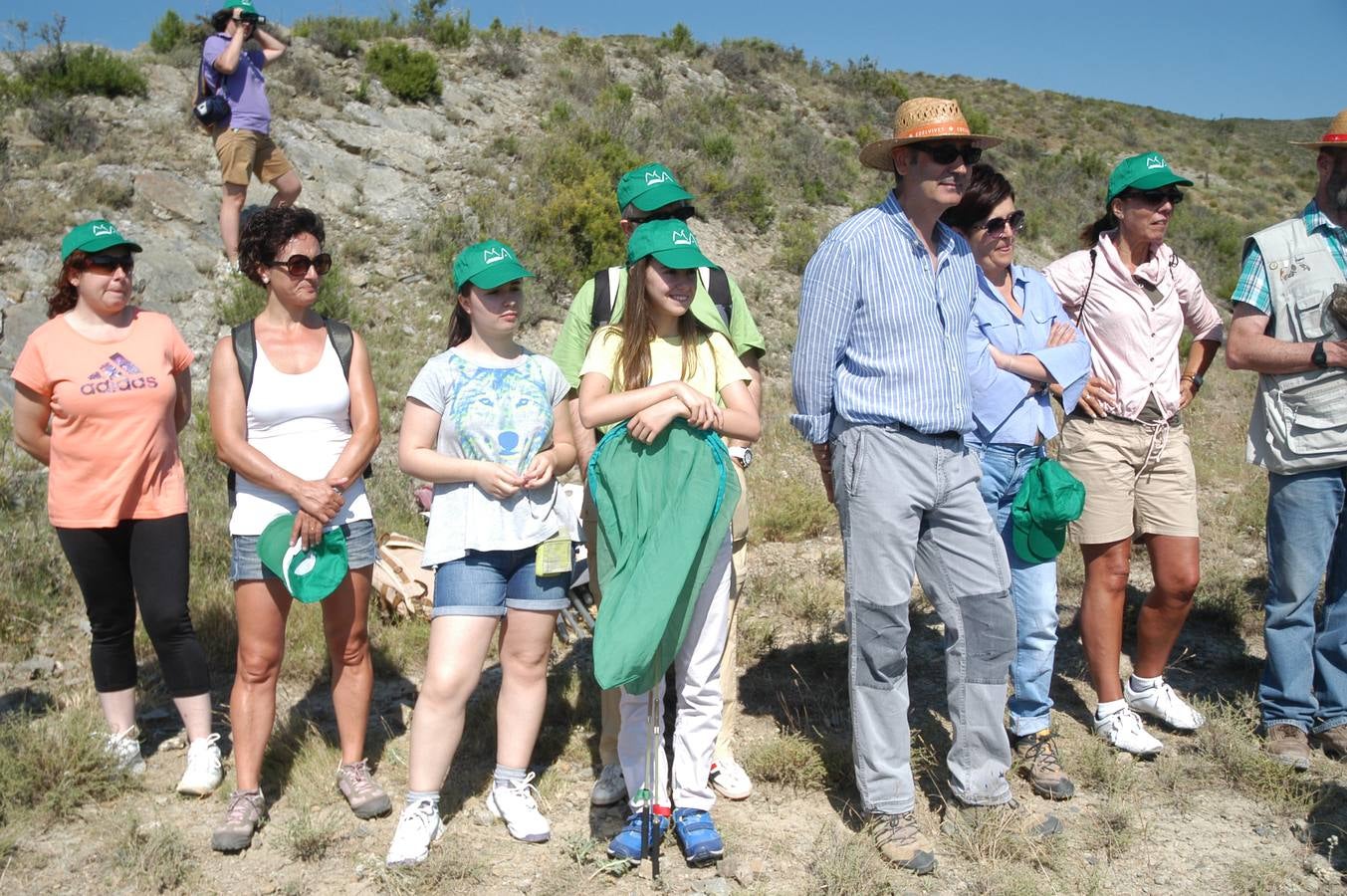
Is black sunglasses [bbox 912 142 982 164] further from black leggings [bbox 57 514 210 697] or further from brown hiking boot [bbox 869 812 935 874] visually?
black leggings [bbox 57 514 210 697]

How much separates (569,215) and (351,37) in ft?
22.2

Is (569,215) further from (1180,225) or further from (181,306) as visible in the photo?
(1180,225)

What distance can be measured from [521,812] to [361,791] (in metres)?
0.65

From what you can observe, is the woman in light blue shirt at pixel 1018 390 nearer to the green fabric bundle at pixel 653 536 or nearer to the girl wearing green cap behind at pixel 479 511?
the green fabric bundle at pixel 653 536

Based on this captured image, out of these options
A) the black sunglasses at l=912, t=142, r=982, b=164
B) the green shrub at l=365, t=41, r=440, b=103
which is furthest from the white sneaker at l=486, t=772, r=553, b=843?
the green shrub at l=365, t=41, r=440, b=103

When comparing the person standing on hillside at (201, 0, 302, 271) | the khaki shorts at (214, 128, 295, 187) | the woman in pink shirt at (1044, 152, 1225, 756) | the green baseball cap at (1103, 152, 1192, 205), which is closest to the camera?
the green baseball cap at (1103, 152, 1192, 205)

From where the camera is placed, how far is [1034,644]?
407cm

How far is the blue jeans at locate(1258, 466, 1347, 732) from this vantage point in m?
4.24

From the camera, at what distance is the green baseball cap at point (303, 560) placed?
3.50 m

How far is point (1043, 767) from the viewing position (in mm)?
4023

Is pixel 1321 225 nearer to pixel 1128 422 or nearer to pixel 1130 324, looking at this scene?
pixel 1130 324

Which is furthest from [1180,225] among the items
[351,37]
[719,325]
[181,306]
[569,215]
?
[719,325]

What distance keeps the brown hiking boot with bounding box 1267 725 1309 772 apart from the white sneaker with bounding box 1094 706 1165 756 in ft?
1.35

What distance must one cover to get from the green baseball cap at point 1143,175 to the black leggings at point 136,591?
12.8 ft
